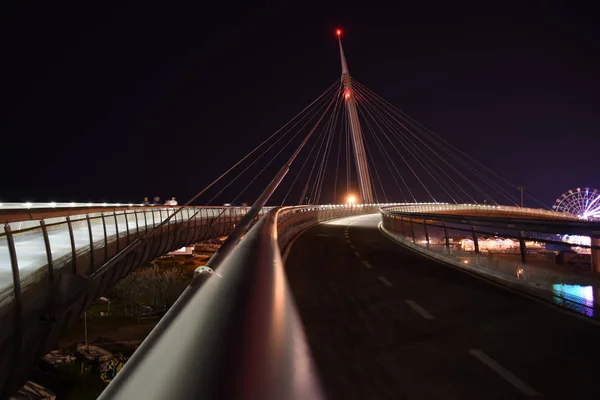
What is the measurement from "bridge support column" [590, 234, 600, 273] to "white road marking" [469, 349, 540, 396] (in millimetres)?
4257

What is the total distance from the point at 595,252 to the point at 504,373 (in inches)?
207

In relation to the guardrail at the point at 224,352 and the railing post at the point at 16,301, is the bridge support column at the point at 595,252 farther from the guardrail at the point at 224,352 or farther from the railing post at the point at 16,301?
the railing post at the point at 16,301

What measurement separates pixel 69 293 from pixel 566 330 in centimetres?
1032

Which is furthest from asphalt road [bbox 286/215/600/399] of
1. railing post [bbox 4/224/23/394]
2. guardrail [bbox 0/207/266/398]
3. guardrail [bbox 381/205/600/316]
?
guardrail [bbox 0/207/266/398]

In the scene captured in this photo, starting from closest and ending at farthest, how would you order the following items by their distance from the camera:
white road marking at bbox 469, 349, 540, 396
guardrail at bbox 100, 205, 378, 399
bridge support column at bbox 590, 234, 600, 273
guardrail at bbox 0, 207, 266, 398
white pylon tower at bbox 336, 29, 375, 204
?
1. guardrail at bbox 100, 205, 378, 399
2. white road marking at bbox 469, 349, 540, 396
3. guardrail at bbox 0, 207, 266, 398
4. bridge support column at bbox 590, 234, 600, 273
5. white pylon tower at bbox 336, 29, 375, 204

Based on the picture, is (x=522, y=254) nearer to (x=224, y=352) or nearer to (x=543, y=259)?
(x=543, y=259)

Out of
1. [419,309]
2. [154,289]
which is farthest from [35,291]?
[154,289]

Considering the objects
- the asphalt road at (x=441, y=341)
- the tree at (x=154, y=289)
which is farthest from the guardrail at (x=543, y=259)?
the tree at (x=154, y=289)

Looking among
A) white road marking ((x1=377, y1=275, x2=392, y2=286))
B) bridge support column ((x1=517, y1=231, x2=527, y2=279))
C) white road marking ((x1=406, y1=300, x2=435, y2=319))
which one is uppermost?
bridge support column ((x1=517, y1=231, x2=527, y2=279))

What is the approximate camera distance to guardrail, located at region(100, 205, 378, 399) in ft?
5.95

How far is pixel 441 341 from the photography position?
6.78m

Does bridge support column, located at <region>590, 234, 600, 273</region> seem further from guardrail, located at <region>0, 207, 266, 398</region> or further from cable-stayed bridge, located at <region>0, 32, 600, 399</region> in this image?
guardrail, located at <region>0, 207, 266, 398</region>

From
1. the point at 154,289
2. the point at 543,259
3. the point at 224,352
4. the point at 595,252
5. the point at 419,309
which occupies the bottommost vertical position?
the point at 154,289

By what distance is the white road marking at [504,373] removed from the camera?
16.2ft
